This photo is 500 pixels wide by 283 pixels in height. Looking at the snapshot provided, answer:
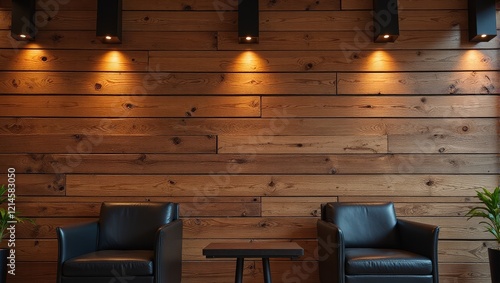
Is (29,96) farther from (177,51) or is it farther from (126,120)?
(177,51)

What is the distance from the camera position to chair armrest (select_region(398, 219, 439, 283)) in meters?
3.56

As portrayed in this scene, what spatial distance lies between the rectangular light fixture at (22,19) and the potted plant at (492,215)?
449 centimetres

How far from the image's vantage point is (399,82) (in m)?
4.58

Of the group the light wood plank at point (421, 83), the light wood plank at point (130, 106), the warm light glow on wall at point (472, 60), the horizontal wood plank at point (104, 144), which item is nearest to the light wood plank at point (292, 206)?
the horizontal wood plank at point (104, 144)

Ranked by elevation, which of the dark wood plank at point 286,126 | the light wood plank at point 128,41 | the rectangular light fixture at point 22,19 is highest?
the rectangular light fixture at point 22,19

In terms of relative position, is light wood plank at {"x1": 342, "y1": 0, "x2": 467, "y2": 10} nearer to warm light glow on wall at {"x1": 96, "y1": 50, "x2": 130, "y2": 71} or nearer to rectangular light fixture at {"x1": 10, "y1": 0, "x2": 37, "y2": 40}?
warm light glow on wall at {"x1": 96, "y1": 50, "x2": 130, "y2": 71}

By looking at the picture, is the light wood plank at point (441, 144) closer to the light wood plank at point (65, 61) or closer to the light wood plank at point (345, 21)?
the light wood plank at point (345, 21)

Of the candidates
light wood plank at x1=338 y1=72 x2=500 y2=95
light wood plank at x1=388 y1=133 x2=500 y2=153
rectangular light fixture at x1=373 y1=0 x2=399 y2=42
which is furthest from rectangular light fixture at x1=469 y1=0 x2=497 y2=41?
light wood plank at x1=388 y1=133 x2=500 y2=153

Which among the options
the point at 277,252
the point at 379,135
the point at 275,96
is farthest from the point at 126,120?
the point at 379,135

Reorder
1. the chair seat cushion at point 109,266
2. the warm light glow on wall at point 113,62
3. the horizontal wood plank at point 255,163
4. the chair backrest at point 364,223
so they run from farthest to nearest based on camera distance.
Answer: the warm light glow on wall at point 113,62
the horizontal wood plank at point 255,163
the chair backrest at point 364,223
the chair seat cushion at point 109,266

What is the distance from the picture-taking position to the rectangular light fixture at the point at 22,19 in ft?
14.6

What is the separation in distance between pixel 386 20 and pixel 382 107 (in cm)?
83

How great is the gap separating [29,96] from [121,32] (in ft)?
3.56

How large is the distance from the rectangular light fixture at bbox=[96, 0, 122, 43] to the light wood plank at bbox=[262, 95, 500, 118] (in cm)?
155
